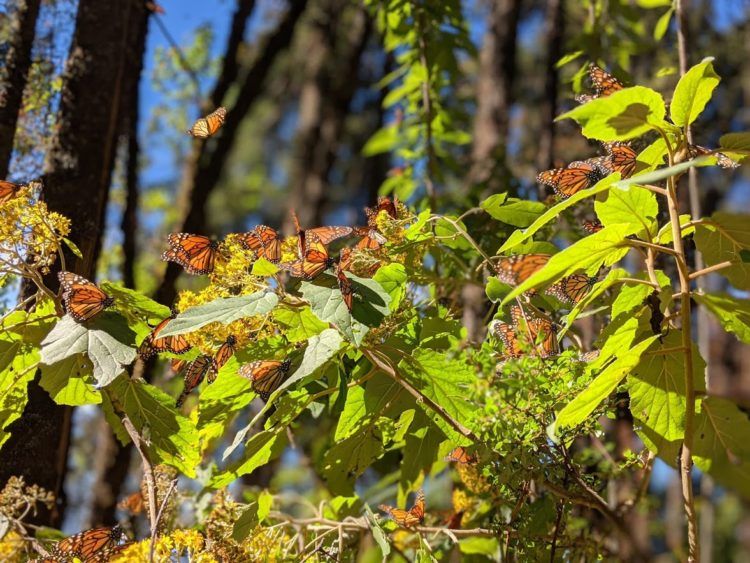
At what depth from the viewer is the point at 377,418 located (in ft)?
4.55

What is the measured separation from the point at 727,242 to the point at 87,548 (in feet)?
4.01

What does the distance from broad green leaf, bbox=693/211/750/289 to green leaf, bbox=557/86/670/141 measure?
0.55 feet

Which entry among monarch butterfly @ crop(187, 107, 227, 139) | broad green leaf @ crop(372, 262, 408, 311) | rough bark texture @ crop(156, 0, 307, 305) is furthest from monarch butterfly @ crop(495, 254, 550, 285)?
rough bark texture @ crop(156, 0, 307, 305)

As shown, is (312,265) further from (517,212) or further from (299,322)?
(517,212)

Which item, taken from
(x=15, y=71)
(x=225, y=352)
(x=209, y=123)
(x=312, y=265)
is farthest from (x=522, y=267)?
(x=15, y=71)

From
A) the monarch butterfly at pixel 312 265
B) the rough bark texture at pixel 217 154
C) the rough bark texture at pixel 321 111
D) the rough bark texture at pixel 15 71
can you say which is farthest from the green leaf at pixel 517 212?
the rough bark texture at pixel 321 111

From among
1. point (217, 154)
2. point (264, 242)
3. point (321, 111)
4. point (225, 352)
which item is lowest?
point (225, 352)

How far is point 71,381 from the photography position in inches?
56.0

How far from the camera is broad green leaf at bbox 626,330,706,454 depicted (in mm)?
1201

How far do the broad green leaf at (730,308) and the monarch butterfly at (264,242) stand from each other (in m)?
0.72

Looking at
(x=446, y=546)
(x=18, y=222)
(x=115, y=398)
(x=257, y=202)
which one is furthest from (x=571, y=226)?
(x=257, y=202)

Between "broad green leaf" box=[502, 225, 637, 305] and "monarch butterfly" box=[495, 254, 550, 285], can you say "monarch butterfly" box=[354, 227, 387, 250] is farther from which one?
"broad green leaf" box=[502, 225, 637, 305]

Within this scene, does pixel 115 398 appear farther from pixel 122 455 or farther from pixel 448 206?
pixel 448 206

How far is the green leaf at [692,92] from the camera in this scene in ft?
3.49
